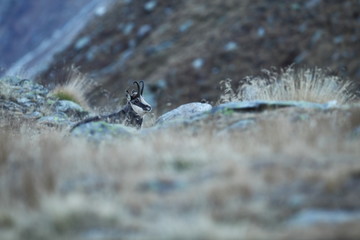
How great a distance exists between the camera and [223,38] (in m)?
28.2

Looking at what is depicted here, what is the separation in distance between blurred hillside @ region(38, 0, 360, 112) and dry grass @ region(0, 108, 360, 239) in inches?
630

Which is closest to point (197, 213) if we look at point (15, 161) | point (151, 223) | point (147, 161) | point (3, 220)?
point (151, 223)

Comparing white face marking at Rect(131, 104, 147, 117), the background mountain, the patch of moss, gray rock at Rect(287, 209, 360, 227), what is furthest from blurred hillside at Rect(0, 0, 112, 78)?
gray rock at Rect(287, 209, 360, 227)

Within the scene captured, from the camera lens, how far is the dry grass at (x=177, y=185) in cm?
418

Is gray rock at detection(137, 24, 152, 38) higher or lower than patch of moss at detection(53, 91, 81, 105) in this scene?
higher

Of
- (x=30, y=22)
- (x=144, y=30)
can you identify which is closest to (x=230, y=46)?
(x=144, y=30)

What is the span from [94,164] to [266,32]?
76.4ft

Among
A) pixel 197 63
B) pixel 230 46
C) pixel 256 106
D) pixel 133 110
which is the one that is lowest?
pixel 256 106

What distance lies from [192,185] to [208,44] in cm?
2371

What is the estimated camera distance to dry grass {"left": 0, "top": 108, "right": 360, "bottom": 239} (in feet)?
13.7

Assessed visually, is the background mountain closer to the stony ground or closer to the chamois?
the chamois

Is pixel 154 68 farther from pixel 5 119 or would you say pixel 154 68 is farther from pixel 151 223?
pixel 151 223

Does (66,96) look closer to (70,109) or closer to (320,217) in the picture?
(70,109)

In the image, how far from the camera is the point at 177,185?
4.98 metres
